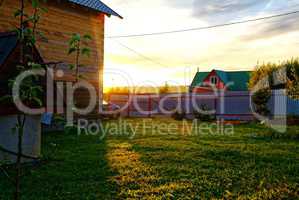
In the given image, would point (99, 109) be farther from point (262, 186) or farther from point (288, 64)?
point (288, 64)

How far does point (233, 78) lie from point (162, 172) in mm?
33993

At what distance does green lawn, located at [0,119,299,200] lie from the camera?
3785 millimetres

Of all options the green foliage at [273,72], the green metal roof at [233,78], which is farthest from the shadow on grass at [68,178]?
the green metal roof at [233,78]

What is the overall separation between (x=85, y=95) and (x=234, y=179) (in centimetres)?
819

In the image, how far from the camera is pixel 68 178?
4.43 meters

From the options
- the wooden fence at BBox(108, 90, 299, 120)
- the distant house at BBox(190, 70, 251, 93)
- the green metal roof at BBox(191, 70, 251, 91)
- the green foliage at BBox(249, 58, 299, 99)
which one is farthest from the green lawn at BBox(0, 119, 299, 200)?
the green metal roof at BBox(191, 70, 251, 91)

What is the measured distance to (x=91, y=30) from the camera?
1158 cm

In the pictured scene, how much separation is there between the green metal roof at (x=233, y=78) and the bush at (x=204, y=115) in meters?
17.8

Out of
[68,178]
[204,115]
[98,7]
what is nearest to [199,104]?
[204,115]

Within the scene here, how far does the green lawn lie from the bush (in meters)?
9.12

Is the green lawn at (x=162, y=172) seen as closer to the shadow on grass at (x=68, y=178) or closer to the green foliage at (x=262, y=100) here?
the shadow on grass at (x=68, y=178)

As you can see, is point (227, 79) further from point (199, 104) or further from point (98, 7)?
point (98, 7)

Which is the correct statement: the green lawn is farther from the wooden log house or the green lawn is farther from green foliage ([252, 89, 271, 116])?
green foliage ([252, 89, 271, 116])

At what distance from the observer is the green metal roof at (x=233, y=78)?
35906 mm
